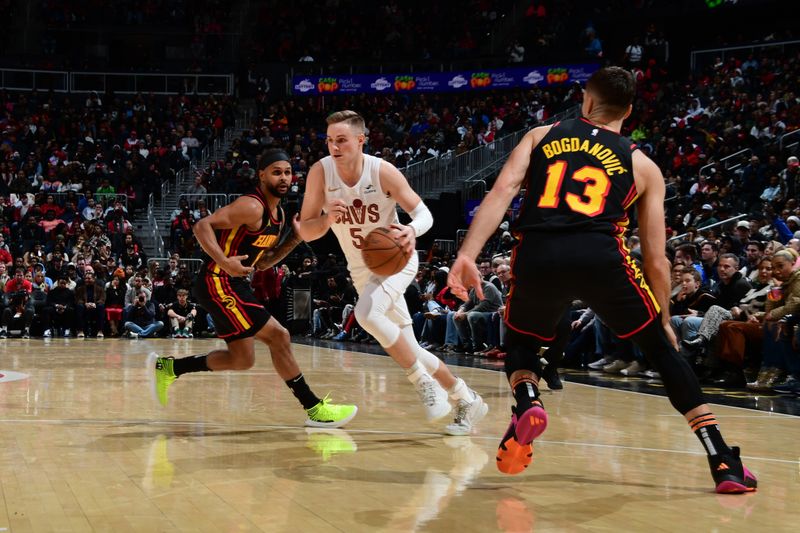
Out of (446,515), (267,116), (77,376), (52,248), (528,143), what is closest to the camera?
(446,515)

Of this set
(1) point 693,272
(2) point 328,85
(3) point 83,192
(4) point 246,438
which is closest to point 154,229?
(3) point 83,192

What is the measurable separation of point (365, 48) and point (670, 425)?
28.0 meters

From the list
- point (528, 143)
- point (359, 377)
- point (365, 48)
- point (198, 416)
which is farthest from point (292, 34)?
point (528, 143)

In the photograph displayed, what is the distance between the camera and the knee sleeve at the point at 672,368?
13.8 feet

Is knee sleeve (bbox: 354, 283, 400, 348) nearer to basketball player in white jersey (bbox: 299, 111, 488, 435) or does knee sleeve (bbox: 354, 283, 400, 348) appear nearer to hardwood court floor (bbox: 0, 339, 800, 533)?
basketball player in white jersey (bbox: 299, 111, 488, 435)

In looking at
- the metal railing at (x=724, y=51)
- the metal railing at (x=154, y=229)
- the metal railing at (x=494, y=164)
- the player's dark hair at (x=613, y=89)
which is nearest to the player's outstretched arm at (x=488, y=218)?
the player's dark hair at (x=613, y=89)

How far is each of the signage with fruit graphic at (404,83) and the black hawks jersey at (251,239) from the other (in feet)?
82.5

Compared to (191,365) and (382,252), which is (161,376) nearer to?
(191,365)

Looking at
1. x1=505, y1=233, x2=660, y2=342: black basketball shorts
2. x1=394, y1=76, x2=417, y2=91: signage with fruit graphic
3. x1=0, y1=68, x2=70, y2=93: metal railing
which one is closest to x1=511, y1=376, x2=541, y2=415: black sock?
x1=505, y1=233, x2=660, y2=342: black basketball shorts

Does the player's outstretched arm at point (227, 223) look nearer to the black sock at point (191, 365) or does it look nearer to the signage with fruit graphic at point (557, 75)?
the black sock at point (191, 365)

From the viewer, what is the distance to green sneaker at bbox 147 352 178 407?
675 centimetres

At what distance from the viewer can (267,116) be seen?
30.6m

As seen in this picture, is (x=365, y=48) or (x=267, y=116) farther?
(x=365, y=48)

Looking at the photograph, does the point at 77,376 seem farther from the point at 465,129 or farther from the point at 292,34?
the point at 292,34
